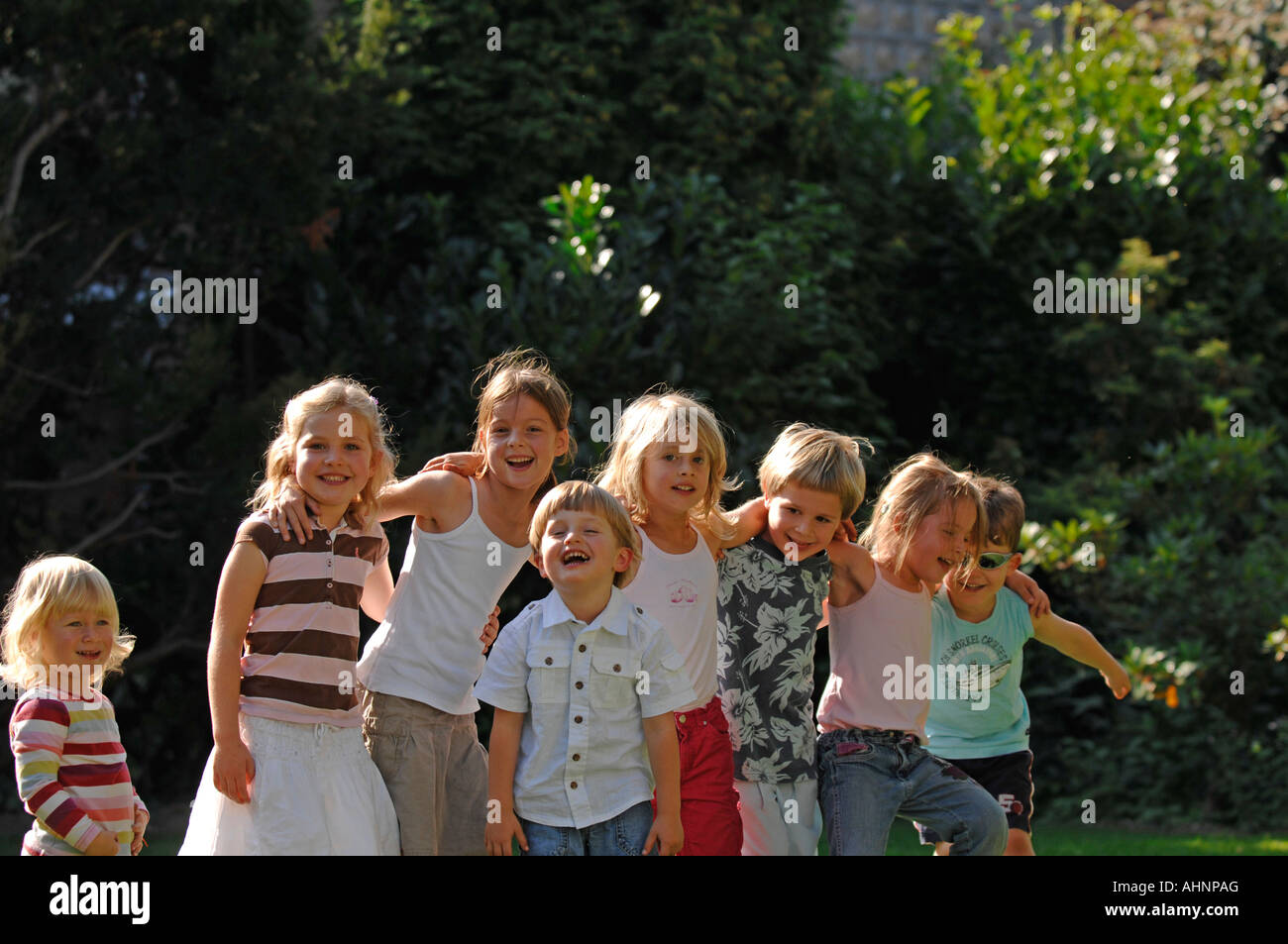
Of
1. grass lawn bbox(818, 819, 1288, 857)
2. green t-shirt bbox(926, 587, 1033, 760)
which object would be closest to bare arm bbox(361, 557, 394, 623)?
green t-shirt bbox(926, 587, 1033, 760)

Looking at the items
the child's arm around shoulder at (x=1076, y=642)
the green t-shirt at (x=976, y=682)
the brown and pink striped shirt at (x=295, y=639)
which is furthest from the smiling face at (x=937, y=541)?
the brown and pink striped shirt at (x=295, y=639)

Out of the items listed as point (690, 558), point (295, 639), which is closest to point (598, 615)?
point (690, 558)

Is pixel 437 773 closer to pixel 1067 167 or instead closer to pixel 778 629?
pixel 778 629

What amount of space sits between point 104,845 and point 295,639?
757 mm

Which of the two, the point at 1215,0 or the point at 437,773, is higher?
the point at 1215,0

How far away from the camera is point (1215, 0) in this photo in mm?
11391

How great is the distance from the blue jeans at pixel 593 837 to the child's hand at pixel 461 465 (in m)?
1.05

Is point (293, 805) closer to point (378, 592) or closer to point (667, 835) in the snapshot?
point (378, 592)

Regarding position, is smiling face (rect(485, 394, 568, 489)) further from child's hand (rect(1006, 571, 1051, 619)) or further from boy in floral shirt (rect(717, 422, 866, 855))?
child's hand (rect(1006, 571, 1051, 619))

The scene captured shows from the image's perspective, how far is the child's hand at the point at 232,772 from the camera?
12.3 feet

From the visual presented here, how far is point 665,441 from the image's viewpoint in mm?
4406

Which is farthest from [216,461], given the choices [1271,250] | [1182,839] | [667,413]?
[1271,250]

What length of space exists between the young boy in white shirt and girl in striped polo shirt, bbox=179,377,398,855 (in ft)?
1.24

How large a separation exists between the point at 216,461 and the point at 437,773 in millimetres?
4002
